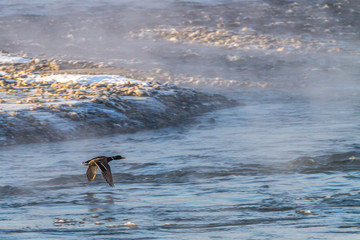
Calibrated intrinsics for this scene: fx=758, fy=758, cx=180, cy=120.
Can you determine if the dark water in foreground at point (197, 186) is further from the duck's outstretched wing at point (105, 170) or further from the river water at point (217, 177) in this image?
the duck's outstretched wing at point (105, 170)

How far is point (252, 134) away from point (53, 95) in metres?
4.82

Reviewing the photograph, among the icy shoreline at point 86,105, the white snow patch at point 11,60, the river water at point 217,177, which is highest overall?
the white snow patch at point 11,60

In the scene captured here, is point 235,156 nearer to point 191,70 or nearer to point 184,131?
point 184,131

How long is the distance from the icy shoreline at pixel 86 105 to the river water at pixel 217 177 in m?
0.49

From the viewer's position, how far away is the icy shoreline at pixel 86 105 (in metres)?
14.8

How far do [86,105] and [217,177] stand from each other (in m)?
5.78

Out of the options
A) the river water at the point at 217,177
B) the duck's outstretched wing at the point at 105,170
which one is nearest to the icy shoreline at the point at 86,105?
the river water at the point at 217,177

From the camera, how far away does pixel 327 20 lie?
33688mm

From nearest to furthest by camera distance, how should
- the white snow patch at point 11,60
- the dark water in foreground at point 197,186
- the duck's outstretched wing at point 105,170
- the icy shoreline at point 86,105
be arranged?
the dark water in foreground at point 197,186 → the duck's outstretched wing at point 105,170 → the icy shoreline at point 86,105 → the white snow patch at point 11,60

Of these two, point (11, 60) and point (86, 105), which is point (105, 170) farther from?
point (11, 60)

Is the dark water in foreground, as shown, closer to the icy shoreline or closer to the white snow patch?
the icy shoreline

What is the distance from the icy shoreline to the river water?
0.49 meters

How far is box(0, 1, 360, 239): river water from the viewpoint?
8.30m

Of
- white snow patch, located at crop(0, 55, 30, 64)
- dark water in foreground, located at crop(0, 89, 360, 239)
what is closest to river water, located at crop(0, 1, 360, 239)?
dark water in foreground, located at crop(0, 89, 360, 239)
